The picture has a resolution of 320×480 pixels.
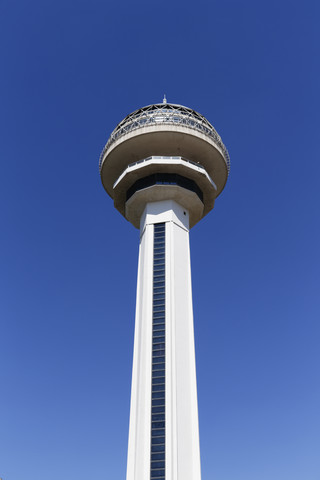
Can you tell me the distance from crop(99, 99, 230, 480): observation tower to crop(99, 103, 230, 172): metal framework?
12cm

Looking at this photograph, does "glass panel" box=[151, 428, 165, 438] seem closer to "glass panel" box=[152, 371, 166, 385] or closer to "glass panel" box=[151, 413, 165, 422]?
"glass panel" box=[151, 413, 165, 422]

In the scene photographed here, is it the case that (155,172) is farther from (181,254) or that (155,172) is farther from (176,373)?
(176,373)

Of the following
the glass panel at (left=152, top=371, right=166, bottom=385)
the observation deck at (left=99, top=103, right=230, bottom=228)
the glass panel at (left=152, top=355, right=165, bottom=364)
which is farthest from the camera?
the observation deck at (left=99, top=103, right=230, bottom=228)

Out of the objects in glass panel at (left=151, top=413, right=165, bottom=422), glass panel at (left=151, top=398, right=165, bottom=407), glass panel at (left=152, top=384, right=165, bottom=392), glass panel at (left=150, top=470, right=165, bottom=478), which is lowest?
glass panel at (left=150, top=470, right=165, bottom=478)

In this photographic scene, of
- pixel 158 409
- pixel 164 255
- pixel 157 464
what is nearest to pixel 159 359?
pixel 158 409

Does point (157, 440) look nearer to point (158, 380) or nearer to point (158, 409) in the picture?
point (158, 409)

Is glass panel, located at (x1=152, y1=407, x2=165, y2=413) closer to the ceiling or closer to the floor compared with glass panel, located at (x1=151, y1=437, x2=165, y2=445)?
closer to the ceiling

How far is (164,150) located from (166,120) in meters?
3.37

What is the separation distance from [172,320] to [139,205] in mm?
15674

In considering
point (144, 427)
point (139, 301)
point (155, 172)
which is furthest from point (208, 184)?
point (144, 427)

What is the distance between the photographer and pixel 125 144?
169 feet

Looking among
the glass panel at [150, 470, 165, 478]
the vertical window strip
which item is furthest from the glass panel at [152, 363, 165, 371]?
the glass panel at [150, 470, 165, 478]

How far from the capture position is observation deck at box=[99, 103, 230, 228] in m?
50.7

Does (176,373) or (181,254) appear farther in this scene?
(181,254)
